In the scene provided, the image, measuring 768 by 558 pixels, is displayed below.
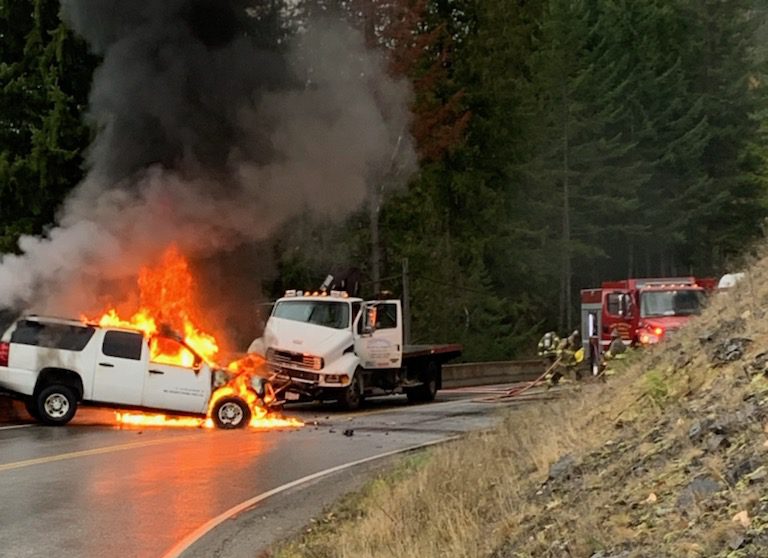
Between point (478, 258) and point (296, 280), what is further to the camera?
point (478, 258)

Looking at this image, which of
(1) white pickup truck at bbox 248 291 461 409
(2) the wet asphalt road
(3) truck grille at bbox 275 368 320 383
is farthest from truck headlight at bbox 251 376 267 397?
(3) truck grille at bbox 275 368 320 383

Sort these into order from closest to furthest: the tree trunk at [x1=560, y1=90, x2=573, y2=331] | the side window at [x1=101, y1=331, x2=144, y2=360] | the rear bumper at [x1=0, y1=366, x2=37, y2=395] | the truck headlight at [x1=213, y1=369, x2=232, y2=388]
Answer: the rear bumper at [x1=0, y1=366, x2=37, y2=395]
the side window at [x1=101, y1=331, x2=144, y2=360]
the truck headlight at [x1=213, y1=369, x2=232, y2=388]
the tree trunk at [x1=560, y1=90, x2=573, y2=331]

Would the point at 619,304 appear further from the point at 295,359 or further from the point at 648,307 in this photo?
the point at 295,359

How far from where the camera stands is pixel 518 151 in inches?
1607

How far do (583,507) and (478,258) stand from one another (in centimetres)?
3313

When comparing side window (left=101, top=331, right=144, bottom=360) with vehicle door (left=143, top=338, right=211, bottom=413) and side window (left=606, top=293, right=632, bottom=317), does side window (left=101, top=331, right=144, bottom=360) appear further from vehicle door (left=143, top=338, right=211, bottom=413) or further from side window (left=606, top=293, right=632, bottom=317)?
side window (left=606, top=293, right=632, bottom=317)

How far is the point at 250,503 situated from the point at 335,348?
32.2 ft

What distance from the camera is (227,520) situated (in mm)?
9336

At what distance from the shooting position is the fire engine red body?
850 inches

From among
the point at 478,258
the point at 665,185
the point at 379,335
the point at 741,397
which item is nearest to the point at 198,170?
the point at 379,335

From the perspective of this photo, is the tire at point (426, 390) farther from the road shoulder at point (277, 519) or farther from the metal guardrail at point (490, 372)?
the road shoulder at point (277, 519)

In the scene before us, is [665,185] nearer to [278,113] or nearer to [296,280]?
[296,280]

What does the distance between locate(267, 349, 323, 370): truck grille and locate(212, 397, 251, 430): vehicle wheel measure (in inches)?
126

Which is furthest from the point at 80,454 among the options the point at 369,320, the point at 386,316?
the point at 386,316
